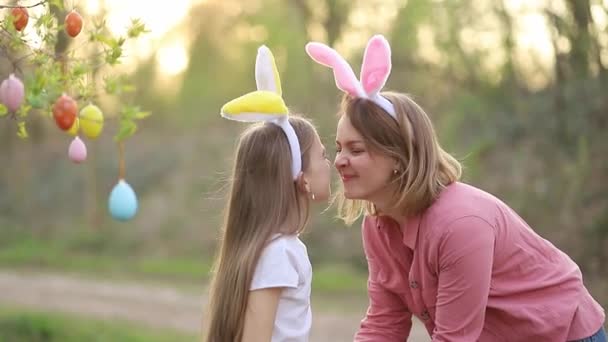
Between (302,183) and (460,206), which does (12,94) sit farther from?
(460,206)

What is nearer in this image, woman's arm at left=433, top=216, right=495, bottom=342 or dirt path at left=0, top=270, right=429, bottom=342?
woman's arm at left=433, top=216, right=495, bottom=342

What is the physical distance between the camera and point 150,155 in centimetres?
1460

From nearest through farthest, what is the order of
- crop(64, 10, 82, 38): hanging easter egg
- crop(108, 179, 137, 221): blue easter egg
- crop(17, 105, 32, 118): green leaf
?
1. crop(64, 10, 82, 38): hanging easter egg
2. crop(17, 105, 32, 118): green leaf
3. crop(108, 179, 137, 221): blue easter egg

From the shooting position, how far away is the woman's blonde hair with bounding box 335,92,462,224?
2.30 metres

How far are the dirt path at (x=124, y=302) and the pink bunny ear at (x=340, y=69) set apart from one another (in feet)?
14.6

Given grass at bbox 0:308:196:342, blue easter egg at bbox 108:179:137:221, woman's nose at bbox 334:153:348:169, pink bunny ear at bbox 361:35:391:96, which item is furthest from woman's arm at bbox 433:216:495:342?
grass at bbox 0:308:196:342

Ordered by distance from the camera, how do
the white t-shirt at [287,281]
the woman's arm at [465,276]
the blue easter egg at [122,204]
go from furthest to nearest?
the blue easter egg at [122,204]
the white t-shirt at [287,281]
the woman's arm at [465,276]

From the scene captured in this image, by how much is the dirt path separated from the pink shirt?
4.29 metres

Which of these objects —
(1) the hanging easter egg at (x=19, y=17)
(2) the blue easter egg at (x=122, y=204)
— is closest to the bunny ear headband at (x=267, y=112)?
(1) the hanging easter egg at (x=19, y=17)

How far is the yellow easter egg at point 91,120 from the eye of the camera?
2896 mm

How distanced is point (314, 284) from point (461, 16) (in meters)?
3.41

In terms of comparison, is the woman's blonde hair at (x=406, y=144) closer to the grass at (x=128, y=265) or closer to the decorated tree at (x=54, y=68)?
the decorated tree at (x=54, y=68)

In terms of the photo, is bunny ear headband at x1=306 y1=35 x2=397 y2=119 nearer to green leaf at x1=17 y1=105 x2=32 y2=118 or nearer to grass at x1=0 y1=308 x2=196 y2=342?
green leaf at x1=17 y1=105 x2=32 y2=118

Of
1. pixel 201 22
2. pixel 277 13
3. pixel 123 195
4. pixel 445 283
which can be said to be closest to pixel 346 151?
pixel 445 283
